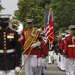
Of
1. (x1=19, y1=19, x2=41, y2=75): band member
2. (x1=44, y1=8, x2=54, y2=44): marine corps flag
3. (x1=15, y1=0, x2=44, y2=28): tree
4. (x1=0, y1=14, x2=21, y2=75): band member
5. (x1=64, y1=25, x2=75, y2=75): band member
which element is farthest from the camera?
(x1=15, y1=0, x2=44, y2=28): tree

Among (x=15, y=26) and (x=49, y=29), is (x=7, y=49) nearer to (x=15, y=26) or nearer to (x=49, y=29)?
(x=15, y=26)

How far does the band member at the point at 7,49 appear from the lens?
398 inches

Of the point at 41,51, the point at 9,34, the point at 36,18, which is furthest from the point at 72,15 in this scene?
the point at 9,34

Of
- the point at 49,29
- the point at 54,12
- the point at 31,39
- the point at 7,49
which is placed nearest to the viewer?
the point at 7,49

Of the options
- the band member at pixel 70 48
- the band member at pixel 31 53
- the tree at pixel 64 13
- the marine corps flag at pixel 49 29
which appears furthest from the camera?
the tree at pixel 64 13

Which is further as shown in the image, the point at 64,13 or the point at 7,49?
the point at 64,13

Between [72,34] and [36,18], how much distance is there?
1410 inches

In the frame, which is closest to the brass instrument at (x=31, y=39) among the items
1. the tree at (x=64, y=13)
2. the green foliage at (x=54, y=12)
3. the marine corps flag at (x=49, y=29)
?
the marine corps flag at (x=49, y=29)

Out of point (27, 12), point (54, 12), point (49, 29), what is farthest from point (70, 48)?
point (54, 12)

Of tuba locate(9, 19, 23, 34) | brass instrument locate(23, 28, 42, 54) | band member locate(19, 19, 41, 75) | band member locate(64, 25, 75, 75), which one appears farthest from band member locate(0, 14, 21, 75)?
band member locate(64, 25, 75, 75)

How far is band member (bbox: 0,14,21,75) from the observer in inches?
398

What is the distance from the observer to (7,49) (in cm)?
1015

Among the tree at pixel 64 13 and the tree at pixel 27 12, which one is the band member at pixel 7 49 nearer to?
the tree at pixel 27 12

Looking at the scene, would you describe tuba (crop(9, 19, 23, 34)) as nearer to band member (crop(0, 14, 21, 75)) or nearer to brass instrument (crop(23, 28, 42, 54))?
band member (crop(0, 14, 21, 75))
